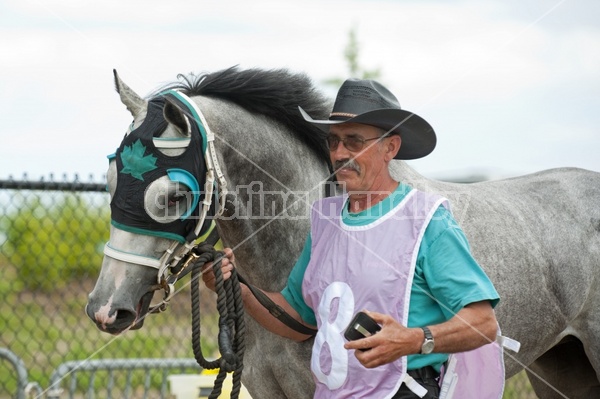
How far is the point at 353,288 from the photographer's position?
8.87 ft

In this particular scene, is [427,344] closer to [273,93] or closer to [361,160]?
[361,160]

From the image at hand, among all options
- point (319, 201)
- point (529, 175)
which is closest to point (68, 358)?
point (529, 175)

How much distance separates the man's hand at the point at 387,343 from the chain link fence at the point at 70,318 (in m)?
2.00

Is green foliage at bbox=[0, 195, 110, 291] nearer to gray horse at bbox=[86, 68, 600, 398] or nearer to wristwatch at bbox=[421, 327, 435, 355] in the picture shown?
gray horse at bbox=[86, 68, 600, 398]

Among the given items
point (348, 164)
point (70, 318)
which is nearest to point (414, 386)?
point (348, 164)

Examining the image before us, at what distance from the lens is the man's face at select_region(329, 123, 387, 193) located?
2797 millimetres

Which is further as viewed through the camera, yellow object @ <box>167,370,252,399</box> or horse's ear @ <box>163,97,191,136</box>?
yellow object @ <box>167,370,252,399</box>

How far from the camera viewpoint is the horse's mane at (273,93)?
3.24 m

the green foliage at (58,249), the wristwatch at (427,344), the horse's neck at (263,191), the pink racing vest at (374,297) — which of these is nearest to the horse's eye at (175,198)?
the horse's neck at (263,191)

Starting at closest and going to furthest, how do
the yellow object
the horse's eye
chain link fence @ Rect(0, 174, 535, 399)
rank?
the horse's eye, the yellow object, chain link fence @ Rect(0, 174, 535, 399)

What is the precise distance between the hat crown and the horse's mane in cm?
43

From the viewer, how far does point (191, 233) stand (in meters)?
2.78

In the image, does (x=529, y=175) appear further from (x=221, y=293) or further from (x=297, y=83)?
(x=221, y=293)

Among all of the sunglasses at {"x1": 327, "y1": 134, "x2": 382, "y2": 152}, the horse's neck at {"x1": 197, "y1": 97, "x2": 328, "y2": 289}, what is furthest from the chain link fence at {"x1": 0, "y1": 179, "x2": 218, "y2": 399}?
the sunglasses at {"x1": 327, "y1": 134, "x2": 382, "y2": 152}
